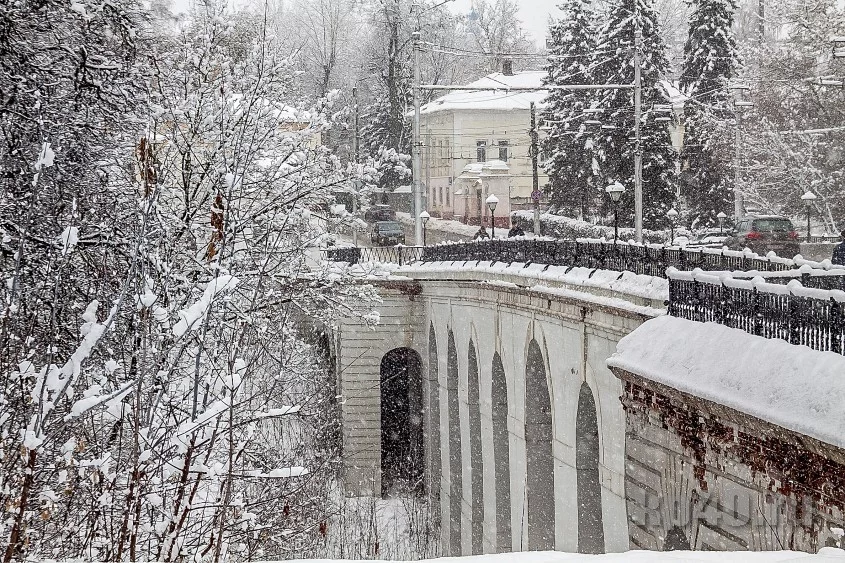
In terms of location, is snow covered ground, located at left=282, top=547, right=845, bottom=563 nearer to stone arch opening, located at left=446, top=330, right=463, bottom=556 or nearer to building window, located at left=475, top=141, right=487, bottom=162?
stone arch opening, located at left=446, top=330, right=463, bottom=556

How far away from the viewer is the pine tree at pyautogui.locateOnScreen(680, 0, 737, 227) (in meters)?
50.4

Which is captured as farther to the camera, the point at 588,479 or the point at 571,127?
the point at 571,127

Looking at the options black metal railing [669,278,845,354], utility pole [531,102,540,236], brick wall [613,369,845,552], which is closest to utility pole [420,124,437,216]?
utility pole [531,102,540,236]

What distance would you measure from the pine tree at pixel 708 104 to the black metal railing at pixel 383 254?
1686 centimetres

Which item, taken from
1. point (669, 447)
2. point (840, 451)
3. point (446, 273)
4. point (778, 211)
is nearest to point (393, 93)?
point (778, 211)

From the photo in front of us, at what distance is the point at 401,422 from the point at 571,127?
18.6m

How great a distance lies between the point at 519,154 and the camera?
70750mm

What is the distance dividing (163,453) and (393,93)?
59.9 m

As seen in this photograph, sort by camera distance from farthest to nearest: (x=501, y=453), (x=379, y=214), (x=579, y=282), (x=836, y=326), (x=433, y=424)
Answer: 1. (x=379, y=214)
2. (x=433, y=424)
3. (x=501, y=453)
4. (x=579, y=282)
5. (x=836, y=326)

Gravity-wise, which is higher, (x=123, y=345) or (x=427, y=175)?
(x=427, y=175)

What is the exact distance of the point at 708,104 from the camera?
50.9 metres

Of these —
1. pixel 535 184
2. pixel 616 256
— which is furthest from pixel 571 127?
pixel 616 256

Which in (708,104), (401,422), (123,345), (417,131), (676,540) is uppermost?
(708,104)

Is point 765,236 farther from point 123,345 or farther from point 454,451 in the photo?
point 123,345
